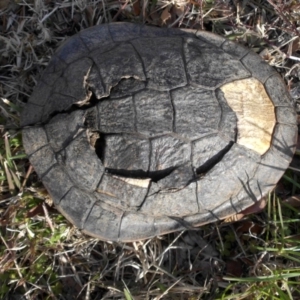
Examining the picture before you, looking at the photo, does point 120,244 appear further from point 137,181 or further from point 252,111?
point 252,111

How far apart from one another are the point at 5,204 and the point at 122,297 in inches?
47.3

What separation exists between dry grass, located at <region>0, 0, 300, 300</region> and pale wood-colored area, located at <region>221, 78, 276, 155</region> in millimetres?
586

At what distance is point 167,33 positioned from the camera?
3998 mm

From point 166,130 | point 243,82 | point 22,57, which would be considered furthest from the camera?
point 22,57

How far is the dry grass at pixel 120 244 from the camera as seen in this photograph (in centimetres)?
401

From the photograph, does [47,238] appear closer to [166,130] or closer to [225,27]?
[166,130]

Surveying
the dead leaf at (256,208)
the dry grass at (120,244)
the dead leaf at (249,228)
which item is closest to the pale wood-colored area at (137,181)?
the dry grass at (120,244)

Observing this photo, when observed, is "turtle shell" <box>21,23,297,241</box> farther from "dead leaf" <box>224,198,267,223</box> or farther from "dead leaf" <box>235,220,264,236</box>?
"dead leaf" <box>235,220,264,236</box>

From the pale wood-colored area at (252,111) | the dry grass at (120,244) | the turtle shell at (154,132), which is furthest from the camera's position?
the dry grass at (120,244)

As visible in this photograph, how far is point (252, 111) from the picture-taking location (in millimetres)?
3623

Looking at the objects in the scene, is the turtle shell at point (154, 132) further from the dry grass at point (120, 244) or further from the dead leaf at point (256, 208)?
the dry grass at point (120, 244)

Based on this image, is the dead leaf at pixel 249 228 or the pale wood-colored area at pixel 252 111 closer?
the pale wood-colored area at pixel 252 111

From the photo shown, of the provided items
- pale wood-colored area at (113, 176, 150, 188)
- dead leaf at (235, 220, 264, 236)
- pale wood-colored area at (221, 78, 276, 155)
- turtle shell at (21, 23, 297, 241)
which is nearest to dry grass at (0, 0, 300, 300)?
dead leaf at (235, 220, 264, 236)

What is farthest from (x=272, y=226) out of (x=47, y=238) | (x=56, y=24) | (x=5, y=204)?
(x=56, y=24)
